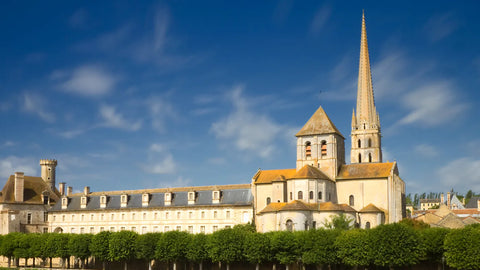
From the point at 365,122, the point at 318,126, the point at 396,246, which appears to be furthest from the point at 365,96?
the point at 396,246

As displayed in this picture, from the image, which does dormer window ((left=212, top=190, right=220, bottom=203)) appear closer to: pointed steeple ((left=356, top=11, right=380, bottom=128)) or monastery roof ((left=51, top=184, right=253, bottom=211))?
monastery roof ((left=51, top=184, right=253, bottom=211))

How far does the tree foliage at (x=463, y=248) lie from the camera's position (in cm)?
4881

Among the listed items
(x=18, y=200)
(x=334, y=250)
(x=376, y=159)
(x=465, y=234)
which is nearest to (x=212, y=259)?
(x=334, y=250)

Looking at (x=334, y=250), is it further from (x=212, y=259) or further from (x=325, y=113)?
(x=325, y=113)

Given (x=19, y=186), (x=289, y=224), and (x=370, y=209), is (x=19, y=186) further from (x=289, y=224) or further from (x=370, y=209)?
(x=370, y=209)

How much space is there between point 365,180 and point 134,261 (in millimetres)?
30710

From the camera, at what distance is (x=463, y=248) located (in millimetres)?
49594

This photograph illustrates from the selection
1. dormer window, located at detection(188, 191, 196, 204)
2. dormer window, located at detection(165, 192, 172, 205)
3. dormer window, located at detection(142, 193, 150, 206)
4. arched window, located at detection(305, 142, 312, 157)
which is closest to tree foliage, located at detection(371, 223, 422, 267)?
arched window, located at detection(305, 142, 312, 157)

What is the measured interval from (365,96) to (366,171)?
42689 millimetres

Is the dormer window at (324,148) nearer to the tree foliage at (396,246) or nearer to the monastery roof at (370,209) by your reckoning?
the monastery roof at (370,209)

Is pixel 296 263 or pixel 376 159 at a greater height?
pixel 376 159

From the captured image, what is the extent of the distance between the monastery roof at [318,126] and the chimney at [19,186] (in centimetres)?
4335

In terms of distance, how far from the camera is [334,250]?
2191 inches

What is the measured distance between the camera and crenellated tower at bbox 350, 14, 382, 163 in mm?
109750
